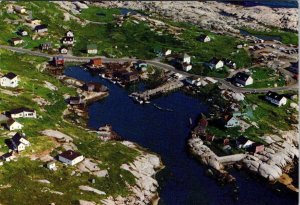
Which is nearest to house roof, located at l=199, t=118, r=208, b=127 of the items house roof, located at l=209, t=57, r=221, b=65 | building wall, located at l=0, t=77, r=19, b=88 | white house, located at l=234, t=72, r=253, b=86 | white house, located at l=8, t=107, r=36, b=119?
white house, located at l=234, t=72, r=253, b=86

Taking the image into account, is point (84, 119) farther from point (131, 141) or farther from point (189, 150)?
point (189, 150)

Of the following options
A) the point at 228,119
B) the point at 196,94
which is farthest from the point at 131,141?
the point at 196,94

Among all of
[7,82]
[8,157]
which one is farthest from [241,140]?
[7,82]

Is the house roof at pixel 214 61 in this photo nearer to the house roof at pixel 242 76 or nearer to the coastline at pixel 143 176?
the house roof at pixel 242 76

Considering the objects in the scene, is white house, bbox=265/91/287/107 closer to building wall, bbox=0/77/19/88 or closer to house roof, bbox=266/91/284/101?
house roof, bbox=266/91/284/101

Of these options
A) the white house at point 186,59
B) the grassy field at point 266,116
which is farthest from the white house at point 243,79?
the white house at point 186,59

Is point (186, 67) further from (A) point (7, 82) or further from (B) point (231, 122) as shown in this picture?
(A) point (7, 82)

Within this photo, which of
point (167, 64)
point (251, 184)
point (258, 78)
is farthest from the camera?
point (167, 64)
